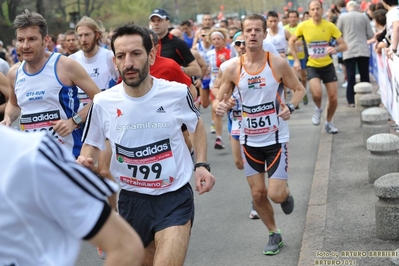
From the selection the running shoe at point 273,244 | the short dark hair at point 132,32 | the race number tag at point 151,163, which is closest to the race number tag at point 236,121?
the running shoe at point 273,244

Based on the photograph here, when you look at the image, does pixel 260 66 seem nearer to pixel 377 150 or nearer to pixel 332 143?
pixel 377 150

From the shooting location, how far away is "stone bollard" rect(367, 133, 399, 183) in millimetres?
8633

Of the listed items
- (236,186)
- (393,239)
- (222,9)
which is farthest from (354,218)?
(222,9)

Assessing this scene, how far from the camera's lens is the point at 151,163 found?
4828mm

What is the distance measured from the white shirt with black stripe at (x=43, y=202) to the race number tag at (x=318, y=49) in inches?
441

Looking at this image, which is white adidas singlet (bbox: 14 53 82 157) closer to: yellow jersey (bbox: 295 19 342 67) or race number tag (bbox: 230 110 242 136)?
race number tag (bbox: 230 110 242 136)

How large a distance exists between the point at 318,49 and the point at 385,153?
4.97 meters

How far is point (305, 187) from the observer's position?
9430 millimetres

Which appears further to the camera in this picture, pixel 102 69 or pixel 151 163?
pixel 102 69

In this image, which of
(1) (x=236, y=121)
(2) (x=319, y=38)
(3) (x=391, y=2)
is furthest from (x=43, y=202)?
(2) (x=319, y=38)

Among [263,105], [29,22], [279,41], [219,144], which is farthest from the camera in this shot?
[279,41]

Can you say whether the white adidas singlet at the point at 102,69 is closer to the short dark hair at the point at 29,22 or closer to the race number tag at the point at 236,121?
the race number tag at the point at 236,121

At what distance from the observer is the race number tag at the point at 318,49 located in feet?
43.6

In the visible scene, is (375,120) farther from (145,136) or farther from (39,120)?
(145,136)
